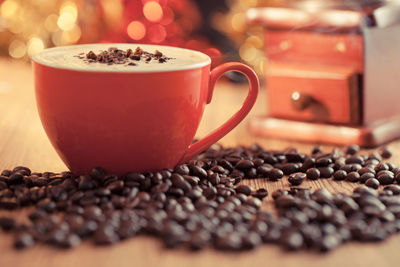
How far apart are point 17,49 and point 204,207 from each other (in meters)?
1.59

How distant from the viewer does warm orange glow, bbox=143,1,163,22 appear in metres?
2.06

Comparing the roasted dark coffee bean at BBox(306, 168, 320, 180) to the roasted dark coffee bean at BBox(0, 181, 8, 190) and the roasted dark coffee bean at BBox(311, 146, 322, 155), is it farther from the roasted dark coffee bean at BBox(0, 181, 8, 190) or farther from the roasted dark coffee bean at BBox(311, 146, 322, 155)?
the roasted dark coffee bean at BBox(0, 181, 8, 190)

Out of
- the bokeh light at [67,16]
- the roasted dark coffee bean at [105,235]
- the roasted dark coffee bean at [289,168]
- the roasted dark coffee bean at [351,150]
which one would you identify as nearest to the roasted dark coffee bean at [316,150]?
the roasted dark coffee bean at [351,150]

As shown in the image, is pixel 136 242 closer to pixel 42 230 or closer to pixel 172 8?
pixel 42 230

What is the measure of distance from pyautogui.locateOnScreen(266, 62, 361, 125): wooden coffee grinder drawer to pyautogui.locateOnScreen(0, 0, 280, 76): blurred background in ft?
1.74

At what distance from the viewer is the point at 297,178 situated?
3.61ft

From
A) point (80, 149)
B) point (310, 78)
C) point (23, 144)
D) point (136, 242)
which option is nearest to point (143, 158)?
point (80, 149)

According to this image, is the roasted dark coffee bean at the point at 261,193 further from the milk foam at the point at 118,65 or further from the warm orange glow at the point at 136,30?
the warm orange glow at the point at 136,30

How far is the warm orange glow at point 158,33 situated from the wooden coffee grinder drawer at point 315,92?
0.67 meters

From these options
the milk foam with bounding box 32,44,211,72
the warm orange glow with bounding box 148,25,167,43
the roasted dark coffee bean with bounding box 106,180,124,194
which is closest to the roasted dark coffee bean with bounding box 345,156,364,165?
the milk foam with bounding box 32,44,211,72

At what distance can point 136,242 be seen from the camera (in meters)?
0.85

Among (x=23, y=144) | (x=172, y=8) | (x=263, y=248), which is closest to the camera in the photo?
(x=263, y=248)

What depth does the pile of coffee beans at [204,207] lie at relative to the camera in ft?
2.75

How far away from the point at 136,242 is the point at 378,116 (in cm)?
83
